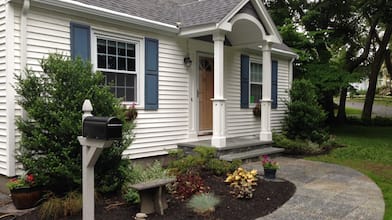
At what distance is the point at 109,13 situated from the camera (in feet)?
20.0

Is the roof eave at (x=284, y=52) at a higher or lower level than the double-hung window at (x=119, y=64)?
higher

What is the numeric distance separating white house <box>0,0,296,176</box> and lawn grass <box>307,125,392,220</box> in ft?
7.29

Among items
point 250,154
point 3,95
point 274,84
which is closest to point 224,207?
point 250,154

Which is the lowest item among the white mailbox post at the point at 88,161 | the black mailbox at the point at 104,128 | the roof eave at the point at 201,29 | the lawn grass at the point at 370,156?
the lawn grass at the point at 370,156

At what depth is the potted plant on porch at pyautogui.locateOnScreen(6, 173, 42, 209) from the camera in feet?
14.7

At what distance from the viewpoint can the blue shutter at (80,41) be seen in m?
5.76

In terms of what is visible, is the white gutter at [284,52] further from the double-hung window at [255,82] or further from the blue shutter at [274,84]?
the double-hung window at [255,82]

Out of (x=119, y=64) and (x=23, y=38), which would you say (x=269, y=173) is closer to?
(x=119, y=64)

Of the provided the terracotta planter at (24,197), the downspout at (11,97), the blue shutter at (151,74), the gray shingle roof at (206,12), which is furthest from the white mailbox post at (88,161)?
the gray shingle roof at (206,12)

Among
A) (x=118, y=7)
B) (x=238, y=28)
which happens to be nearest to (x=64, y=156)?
(x=118, y=7)

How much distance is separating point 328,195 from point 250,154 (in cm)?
272

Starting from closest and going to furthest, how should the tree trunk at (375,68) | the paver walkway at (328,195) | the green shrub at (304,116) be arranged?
the paver walkway at (328,195) < the green shrub at (304,116) < the tree trunk at (375,68)

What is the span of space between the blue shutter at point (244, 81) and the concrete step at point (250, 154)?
62.4 inches

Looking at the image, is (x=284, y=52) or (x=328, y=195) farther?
(x=284, y=52)
